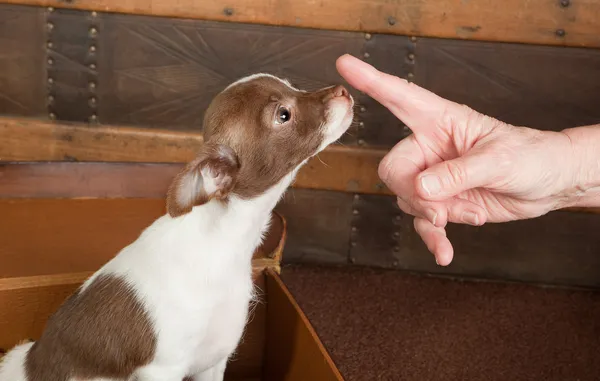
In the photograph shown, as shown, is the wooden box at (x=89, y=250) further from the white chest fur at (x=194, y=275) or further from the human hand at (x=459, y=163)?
the human hand at (x=459, y=163)

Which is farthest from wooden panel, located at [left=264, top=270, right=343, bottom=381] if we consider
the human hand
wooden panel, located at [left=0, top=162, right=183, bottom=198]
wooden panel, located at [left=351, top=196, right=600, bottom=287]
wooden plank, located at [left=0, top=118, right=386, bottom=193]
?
wooden panel, located at [left=351, top=196, right=600, bottom=287]

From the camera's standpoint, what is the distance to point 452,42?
2.37 metres

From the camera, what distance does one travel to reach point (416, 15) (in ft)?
7.63

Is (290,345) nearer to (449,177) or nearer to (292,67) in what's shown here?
(449,177)

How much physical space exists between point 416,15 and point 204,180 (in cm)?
131

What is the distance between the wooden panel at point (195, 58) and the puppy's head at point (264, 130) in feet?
3.11

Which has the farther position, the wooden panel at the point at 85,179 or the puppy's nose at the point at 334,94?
the wooden panel at the point at 85,179

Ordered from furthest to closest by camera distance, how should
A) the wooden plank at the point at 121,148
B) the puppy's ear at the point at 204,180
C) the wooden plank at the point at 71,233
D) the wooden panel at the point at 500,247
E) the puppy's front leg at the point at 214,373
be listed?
the wooden panel at the point at 500,247
the wooden plank at the point at 121,148
the wooden plank at the point at 71,233
the puppy's front leg at the point at 214,373
the puppy's ear at the point at 204,180

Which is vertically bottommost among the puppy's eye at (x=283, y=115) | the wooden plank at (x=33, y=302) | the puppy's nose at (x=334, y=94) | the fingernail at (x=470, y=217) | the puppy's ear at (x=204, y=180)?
the wooden plank at (x=33, y=302)

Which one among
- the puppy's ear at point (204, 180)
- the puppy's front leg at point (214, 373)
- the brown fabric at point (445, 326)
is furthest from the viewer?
the brown fabric at point (445, 326)

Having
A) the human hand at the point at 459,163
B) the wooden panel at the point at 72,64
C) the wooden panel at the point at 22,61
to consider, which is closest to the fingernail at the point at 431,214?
the human hand at the point at 459,163

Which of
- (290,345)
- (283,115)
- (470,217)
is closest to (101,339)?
(290,345)

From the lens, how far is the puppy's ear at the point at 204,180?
48.1 inches

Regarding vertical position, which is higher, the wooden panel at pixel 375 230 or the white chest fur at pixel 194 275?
the white chest fur at pixel 194 275
